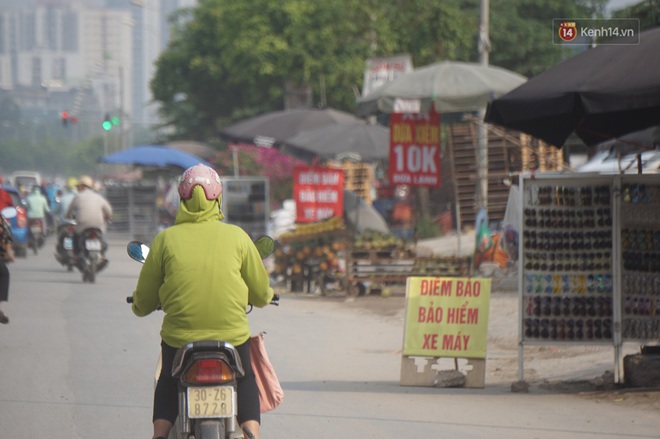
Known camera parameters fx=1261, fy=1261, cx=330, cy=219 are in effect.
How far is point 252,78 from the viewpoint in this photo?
54.3 metres

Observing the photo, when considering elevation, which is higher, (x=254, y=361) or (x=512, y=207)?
(x=512, y=207)

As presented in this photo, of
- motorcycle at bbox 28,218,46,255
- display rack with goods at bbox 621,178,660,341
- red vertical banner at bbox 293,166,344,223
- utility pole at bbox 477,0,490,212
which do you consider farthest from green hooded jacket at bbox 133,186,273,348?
motorcycle at bbox 28,218,46,255

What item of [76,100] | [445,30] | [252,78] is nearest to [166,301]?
[445,30]

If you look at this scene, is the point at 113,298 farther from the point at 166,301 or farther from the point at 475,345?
the point at 166,301

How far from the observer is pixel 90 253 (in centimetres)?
2258

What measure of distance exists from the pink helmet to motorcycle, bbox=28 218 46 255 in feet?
92.0

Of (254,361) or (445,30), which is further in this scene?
(445,30)

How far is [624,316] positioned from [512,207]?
60.7 inches

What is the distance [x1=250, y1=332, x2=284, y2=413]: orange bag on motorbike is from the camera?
A: 6.27m

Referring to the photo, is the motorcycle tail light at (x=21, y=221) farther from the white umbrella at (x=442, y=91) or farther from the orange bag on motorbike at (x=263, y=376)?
the orange bag on motorbike at (x=263, y=376)

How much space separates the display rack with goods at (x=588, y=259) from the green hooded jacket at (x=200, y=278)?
494 cm

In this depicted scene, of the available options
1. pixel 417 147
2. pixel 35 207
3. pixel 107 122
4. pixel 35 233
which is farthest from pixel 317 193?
pixel 107 122

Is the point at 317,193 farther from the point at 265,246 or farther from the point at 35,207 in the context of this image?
the point at 265,246

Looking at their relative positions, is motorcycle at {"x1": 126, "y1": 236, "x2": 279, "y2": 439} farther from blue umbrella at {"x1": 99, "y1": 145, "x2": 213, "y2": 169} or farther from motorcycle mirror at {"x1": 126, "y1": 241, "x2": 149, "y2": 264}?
blue umbrella at {"x1": 99, "y1": 145, "x2": 213, "y2": 169}
